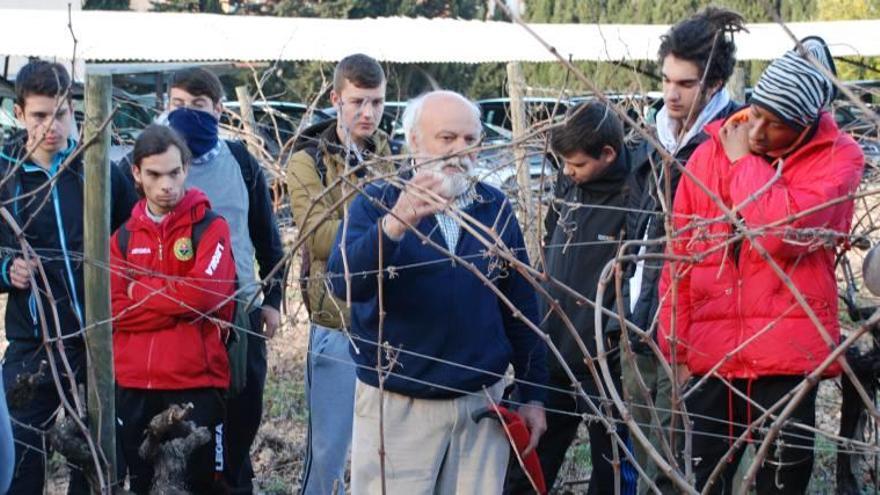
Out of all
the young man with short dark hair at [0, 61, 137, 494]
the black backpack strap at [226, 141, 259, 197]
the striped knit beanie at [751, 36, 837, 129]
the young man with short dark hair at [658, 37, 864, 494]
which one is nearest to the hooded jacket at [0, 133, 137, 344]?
the young man with short dark hair at [0, 61, 137, 494]

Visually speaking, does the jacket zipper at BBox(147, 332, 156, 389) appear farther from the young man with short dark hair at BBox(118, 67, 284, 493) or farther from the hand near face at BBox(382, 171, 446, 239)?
the hand near face at BBox(382, 171, 446, 239)

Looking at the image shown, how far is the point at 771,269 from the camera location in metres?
3.91

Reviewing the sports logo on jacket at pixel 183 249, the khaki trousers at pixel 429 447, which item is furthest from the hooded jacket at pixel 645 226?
the sports logo on jacket at pixel 183 249

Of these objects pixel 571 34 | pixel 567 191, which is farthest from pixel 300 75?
pixel 567 191

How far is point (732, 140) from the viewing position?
4047mm

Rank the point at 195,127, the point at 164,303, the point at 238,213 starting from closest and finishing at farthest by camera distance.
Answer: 1. the point at 164,303
2. the point at 195,127
3. the point at 238,213

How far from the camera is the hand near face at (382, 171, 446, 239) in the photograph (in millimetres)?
3320

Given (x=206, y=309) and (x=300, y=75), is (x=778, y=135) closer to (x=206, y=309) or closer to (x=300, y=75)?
(x=206, y=309)

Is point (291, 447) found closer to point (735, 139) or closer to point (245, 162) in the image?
point (245, 162)

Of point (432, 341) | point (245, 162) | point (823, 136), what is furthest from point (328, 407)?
point (823, 136)

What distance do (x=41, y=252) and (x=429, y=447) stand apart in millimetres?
1934

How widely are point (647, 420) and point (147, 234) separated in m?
1.97

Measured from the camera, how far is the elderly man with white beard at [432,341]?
3.92 meters

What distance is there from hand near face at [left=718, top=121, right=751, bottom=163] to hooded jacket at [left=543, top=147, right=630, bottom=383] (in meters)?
0.88
